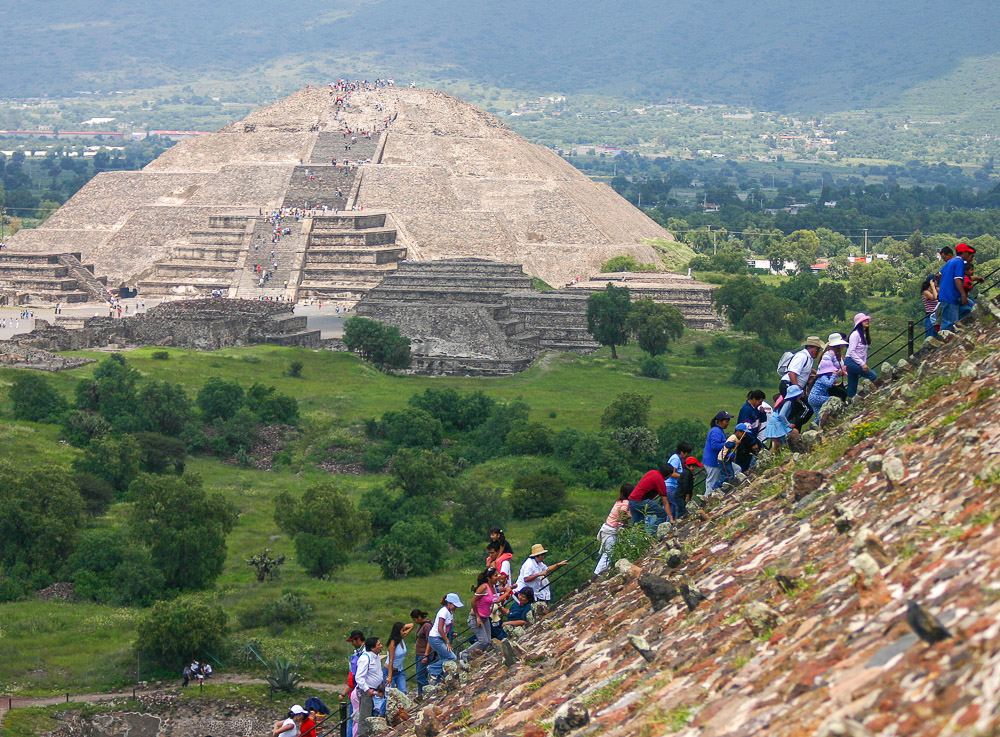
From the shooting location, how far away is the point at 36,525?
32531mm

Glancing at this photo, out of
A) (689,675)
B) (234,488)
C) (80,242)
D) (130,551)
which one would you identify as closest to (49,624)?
(130,551)

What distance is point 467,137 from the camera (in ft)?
349

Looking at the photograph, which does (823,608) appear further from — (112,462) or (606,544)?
(112,462)

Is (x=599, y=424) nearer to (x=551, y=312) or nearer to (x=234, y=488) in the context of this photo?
(x=234, y=488)

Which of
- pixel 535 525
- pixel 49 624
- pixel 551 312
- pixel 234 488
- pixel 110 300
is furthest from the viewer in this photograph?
pixel 110 300

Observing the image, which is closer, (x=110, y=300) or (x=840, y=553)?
(x=840, y=553)

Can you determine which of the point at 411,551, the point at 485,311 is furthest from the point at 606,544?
the point at 485,311

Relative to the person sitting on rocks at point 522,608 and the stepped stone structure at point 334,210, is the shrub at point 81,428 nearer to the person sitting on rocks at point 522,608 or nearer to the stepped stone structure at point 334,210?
the person sitting on rocks at point 522,608

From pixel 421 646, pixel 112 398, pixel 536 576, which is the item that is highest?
pixel 536 576

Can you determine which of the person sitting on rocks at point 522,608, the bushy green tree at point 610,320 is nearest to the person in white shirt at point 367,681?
the person sitting on rocks at point 522,608

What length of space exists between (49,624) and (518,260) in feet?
194

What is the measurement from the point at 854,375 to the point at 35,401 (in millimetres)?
35437

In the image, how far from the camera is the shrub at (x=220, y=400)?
4781 centimetres

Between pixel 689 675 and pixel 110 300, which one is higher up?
pixel 689 675
